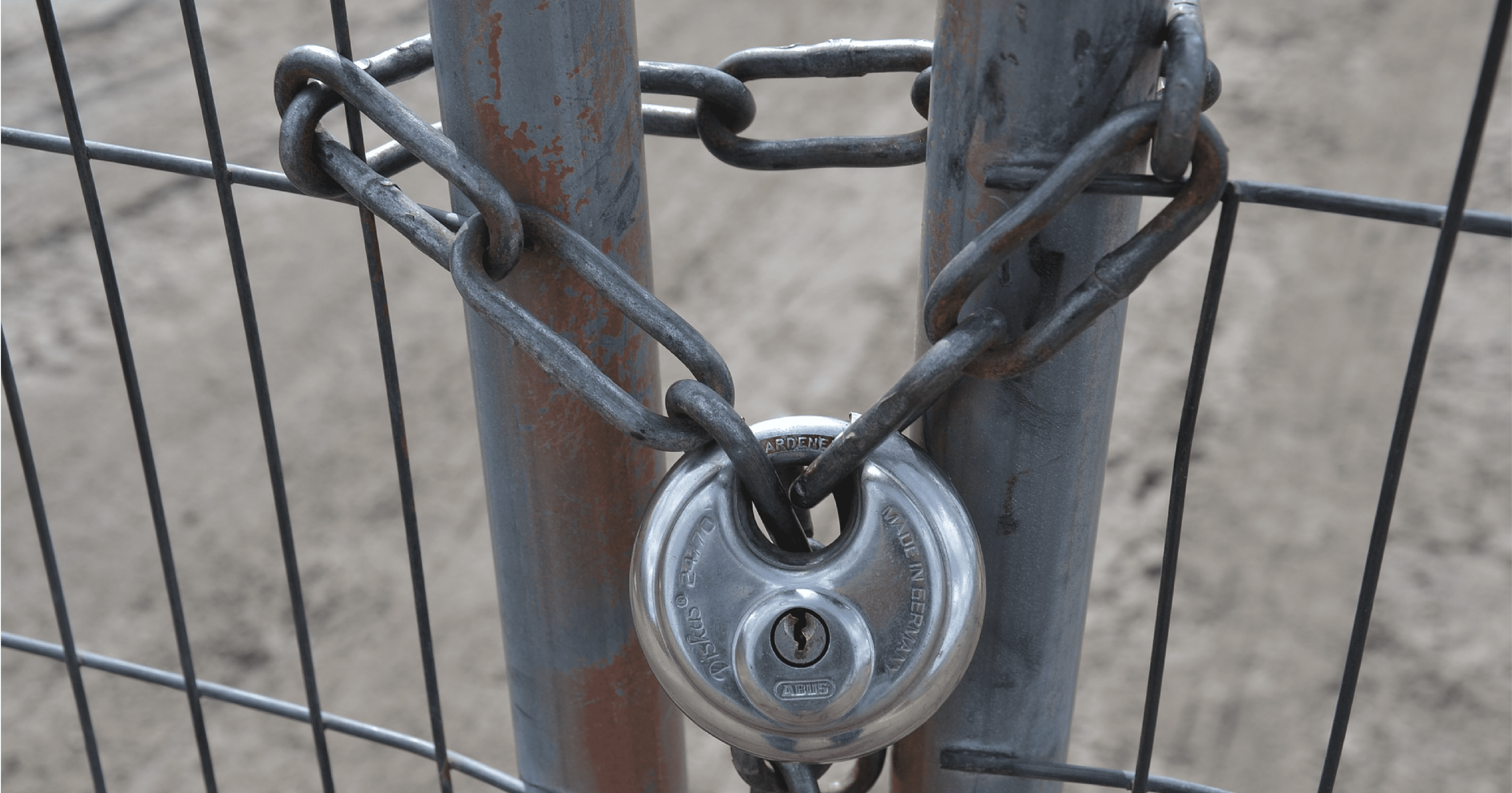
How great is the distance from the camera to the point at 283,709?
842 millimetres

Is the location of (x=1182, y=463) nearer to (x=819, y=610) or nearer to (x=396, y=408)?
(x=819, y=610)

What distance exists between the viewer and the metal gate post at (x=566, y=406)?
0.50 m

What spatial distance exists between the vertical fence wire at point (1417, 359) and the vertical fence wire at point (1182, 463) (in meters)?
0.07

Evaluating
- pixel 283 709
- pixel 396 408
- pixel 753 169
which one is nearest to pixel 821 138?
pixel 753 169

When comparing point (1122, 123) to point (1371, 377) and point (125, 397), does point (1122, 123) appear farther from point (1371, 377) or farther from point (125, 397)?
point (125, 397)

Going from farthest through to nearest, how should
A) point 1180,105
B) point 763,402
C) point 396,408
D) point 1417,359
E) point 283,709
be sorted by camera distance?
point 763,402, point 283,709, point 396,408, point 1417,359, point 1180,105

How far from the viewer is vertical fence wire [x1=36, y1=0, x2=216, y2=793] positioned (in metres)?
0.64

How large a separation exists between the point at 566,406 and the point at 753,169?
131mm

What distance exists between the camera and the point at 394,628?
222 centimetres

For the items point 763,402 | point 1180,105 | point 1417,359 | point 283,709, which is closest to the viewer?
point 1180,105

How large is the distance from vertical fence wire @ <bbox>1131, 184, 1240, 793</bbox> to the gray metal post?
0.03 meters

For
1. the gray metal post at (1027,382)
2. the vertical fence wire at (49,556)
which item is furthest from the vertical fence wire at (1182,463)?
the vertical fence wire at (49,556)

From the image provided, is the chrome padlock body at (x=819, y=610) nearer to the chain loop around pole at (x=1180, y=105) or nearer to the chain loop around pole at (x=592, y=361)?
the chain loop around pole at (x=592, y=361)

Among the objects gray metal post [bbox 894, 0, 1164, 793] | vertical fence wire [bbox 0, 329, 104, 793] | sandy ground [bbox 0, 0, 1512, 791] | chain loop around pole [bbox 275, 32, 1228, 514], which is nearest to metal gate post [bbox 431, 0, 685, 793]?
chain loop around pole [bbox 275, 32, 1228, 514]
